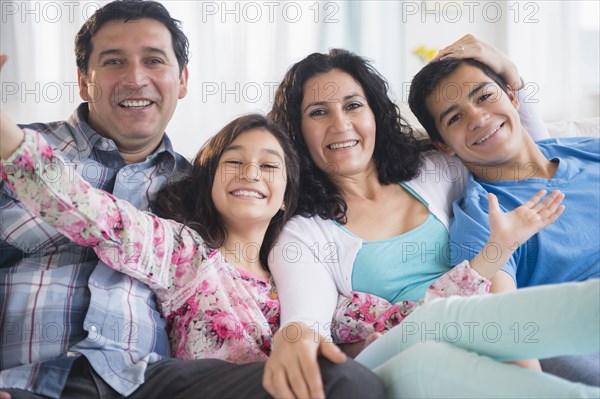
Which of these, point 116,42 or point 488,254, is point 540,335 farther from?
point 116,42

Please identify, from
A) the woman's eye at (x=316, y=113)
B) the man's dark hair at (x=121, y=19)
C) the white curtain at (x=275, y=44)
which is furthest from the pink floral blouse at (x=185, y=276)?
the white curtain at (x=275, y=44)

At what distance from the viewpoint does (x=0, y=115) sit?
1033 mm

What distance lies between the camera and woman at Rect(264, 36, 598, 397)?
147cm

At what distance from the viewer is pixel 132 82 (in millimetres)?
1605

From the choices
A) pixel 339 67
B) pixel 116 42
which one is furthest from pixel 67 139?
pixel 339 67

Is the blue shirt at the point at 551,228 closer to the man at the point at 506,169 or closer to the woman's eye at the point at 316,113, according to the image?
the man at the point at 506,169

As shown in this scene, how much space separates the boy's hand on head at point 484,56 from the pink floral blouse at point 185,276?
1.98 feet

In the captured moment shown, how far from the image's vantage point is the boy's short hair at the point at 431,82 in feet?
5.76

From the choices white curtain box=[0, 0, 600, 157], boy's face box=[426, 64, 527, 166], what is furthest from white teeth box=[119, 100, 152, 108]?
white curtain box=[0, 0, 600, 157]

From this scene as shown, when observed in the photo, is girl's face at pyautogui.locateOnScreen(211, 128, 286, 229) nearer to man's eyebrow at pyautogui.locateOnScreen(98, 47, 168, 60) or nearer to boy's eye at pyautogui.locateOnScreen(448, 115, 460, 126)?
man's eyebrow at pyautogui.locateOnScreen(98, 47, 168, 60)

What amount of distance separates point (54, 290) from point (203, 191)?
0.38 metres

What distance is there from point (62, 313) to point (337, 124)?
74 cm

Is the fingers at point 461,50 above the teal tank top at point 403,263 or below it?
above

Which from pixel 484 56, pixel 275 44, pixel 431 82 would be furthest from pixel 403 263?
pixel 275 44
